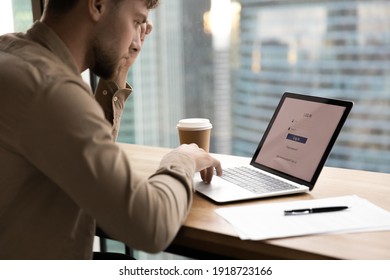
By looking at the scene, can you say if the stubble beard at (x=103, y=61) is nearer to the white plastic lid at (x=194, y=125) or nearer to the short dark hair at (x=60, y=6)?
the short dark hair at (x=60, y=6)

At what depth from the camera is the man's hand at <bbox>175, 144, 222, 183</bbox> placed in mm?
1192

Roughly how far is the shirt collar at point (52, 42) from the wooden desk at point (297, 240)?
1.32 feet

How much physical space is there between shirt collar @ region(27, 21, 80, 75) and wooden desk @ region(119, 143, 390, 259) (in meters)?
0.40

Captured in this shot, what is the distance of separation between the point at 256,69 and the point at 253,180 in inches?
31.1

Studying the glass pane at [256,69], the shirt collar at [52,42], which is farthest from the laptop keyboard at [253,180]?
the glass pane at [256,69]

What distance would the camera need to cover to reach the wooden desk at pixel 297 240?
89 centimetres

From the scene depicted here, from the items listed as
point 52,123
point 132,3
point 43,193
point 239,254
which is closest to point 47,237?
point 43,193

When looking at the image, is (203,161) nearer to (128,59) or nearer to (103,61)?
(103,61)

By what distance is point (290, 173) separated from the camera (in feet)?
4.23

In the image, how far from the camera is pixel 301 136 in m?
1.31

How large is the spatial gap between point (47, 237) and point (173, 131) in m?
1.32

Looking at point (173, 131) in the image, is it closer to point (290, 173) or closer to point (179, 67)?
point (179, 67)

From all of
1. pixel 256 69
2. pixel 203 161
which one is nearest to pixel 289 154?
pixel 203 161

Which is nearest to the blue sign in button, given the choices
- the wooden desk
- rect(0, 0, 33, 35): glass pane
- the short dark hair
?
the wooden desk
